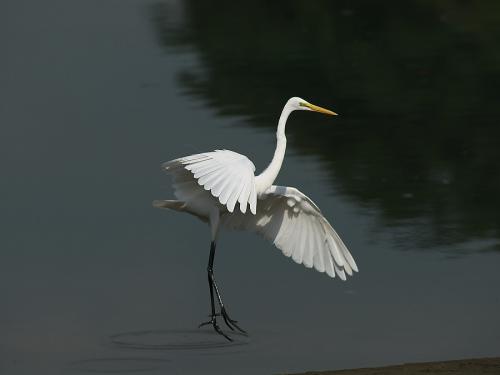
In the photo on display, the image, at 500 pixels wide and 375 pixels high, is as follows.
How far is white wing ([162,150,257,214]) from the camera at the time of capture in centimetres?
694

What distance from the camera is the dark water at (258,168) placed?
8023mm

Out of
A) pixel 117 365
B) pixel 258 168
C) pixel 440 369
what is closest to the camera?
pixel 440 369

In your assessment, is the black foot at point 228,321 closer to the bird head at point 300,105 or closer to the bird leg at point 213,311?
the bird leg at point 213,311

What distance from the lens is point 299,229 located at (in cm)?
825

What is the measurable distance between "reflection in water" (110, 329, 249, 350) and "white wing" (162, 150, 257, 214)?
1.09 meters

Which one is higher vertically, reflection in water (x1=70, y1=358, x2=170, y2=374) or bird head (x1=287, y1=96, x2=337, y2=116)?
bird head (x1=287, y1=96, x2=337, y2=116)

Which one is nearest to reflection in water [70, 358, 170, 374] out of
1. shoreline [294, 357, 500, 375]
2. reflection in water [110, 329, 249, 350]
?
reflection in water [110, 329, 249, 350]

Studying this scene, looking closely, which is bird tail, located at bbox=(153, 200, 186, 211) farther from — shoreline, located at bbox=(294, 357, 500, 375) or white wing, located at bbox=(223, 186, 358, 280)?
shoreline, located at bbox=(294, 357, 500, 375)

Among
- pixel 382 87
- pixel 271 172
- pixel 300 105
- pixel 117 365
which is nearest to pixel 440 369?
pixel 271 172

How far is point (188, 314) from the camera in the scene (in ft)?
27.7

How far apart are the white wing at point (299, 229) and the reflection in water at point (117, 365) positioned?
1.14m

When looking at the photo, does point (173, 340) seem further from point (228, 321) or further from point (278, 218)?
point (278, 218)

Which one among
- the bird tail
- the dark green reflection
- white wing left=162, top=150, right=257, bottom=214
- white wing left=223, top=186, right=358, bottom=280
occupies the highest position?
white wing left=162, top=150, right=257, bottom=214

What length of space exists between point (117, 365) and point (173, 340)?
1.58 feet
